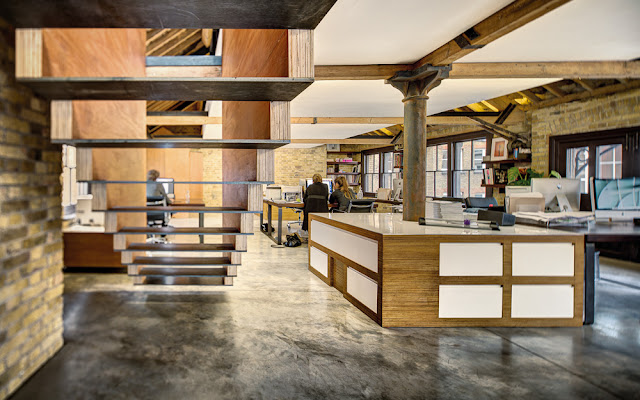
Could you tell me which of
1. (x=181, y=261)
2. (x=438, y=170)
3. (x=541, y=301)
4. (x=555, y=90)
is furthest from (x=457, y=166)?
(x=181, y=261)

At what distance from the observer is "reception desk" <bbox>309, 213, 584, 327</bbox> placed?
354 centimetres

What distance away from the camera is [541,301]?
140 inches

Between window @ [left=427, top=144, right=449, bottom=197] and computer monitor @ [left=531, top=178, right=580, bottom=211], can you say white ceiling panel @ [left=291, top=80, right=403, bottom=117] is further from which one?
window @ [left=427, top=144, right=449, bottom=197]

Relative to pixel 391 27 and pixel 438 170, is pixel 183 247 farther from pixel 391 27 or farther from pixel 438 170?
pixel 438 170

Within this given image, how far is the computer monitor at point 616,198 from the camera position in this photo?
4.36m

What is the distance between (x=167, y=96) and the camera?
2.00 metres

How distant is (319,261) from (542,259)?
2658 mm

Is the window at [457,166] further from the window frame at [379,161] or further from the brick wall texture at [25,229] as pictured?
the brick wall texture at [25,229]

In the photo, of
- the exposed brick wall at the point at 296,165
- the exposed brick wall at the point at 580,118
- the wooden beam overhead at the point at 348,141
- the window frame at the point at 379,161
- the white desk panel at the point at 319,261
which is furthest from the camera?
the exposed brick wall at the point at 296,165

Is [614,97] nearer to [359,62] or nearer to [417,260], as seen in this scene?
[359,62]

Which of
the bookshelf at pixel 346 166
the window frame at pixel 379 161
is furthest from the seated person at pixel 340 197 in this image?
the bookshelf at pixel 346 166

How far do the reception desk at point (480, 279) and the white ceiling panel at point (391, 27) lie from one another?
1.87 meters

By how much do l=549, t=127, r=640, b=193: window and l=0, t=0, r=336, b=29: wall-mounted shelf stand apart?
24.2 ft

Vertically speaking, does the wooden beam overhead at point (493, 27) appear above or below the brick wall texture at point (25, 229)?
above
